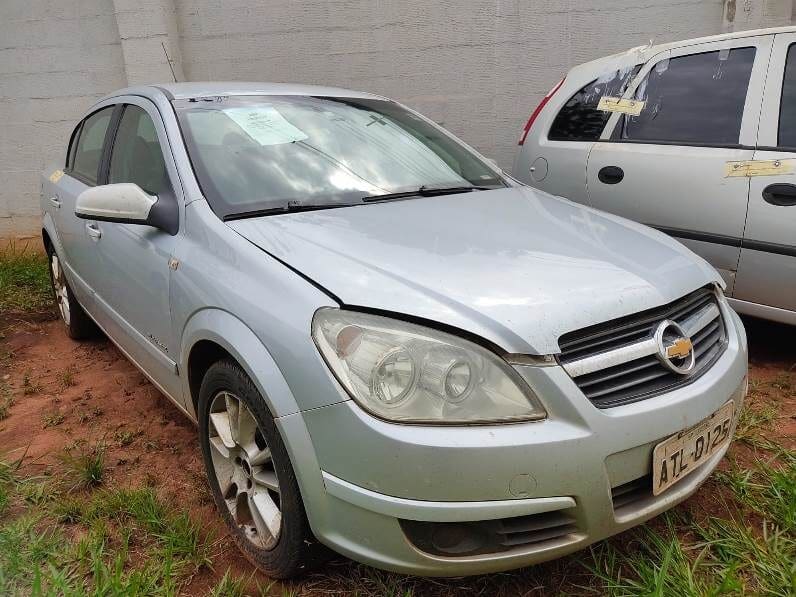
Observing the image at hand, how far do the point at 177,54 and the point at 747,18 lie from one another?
182 inches

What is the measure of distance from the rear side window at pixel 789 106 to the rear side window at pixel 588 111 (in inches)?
30.3

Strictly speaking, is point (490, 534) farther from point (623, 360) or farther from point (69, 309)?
point (69, 309)

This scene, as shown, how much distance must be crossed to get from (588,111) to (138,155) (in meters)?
2.43

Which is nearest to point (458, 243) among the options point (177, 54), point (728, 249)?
point (728, 249)

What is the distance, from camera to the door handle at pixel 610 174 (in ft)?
11.2

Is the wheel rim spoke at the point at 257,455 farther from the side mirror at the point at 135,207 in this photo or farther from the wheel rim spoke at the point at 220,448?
the side mirror at the point at 135,207

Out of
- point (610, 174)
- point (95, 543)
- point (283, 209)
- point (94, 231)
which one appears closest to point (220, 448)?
point (95, 543)

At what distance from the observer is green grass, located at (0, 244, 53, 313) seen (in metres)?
4.64

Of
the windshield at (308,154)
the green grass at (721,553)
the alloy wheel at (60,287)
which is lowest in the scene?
the green grass at (721,553)

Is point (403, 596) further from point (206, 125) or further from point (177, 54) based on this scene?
point (177, 54)

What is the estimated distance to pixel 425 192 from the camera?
2.42 metres

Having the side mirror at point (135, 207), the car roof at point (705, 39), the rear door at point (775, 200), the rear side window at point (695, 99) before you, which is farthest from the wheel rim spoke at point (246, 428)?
the car roof at point (705, 39)

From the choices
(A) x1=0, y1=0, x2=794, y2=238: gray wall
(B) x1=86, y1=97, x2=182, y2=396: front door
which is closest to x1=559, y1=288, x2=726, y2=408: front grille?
(B) x1=86, y1=97, x2=182, y2=396: front door

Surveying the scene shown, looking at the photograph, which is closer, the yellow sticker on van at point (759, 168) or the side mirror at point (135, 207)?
the side mirror at point (135, 207)
